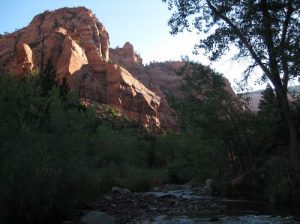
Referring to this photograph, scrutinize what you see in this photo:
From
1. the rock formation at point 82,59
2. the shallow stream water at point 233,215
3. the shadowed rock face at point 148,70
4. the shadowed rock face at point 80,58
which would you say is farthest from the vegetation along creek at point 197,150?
the shadowed rock face at point 148,70

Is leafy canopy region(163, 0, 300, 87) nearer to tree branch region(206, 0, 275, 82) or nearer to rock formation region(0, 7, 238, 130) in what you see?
tree branch region(206, 0, 275, 82)

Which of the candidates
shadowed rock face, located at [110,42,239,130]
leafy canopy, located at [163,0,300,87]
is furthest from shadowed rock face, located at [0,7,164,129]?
leafy canopy, located at [163,0,300,87]

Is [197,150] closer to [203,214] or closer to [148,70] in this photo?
[203,214]

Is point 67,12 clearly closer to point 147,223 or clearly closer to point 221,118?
point 221,118

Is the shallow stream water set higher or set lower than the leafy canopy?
lower

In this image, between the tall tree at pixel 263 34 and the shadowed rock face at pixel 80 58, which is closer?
the tall tree at pixel 263 34

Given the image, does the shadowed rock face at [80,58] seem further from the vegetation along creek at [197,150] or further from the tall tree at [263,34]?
the tall tree at [263,34]

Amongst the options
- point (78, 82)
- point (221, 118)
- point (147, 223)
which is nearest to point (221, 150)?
point (221, 118)

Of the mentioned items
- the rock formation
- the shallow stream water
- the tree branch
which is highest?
the rock formation

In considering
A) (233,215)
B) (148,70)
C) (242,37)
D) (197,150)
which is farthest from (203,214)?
(148,70)

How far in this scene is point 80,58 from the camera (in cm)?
10938

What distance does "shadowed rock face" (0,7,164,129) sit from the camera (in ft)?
336

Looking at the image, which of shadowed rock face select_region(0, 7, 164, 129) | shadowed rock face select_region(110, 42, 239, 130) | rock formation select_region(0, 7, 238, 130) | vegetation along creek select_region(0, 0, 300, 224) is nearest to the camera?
vegetation along creek select_region(0, 0, 300, 224)

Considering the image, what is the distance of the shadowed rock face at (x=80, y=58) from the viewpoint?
102494mm
